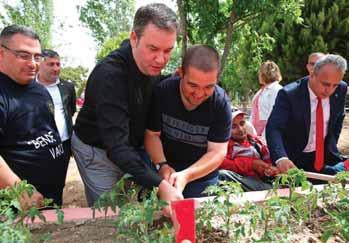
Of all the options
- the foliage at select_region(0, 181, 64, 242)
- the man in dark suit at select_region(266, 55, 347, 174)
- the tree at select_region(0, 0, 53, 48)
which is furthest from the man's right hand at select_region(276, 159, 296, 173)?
the tree at select_region(0, 0, 53, 48)

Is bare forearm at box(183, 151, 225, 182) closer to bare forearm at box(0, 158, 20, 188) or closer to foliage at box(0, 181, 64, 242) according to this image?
foliage at box(0, 181, 64, 242)

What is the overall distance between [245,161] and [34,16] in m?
14.8

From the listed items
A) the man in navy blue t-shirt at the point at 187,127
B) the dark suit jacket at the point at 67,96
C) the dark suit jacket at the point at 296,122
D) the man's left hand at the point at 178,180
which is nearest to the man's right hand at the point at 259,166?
the dark suit jacket at the point at 296,122

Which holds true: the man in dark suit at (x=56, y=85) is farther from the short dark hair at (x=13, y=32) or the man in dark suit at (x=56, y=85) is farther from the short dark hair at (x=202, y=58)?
the short dark hair at (x=202, y=58)

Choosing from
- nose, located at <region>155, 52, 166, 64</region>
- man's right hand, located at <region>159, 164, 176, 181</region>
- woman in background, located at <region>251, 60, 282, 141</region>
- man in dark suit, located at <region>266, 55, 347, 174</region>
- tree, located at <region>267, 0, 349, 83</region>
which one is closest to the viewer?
nose, located at <region>155, 52, 166, 64</region>

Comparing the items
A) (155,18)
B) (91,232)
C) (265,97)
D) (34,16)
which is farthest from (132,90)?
(34,16)

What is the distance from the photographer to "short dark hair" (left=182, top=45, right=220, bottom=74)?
1.69 m

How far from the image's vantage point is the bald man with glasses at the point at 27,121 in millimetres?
1932

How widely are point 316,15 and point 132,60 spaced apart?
1177cm

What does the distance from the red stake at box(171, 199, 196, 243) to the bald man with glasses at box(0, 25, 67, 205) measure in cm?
100

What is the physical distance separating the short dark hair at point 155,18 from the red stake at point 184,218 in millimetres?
689

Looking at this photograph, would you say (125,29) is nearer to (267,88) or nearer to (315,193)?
(267,88)

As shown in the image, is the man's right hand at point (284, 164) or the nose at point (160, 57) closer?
the nose at point (160, 57)

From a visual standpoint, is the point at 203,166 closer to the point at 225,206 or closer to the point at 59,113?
the point at 225,206
